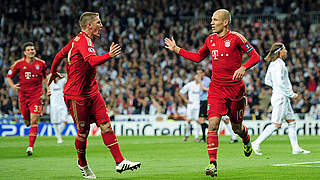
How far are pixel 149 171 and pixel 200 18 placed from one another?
26.2m

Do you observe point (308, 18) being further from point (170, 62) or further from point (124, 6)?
point (124, 6)

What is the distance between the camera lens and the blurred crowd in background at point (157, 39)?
93.0ft

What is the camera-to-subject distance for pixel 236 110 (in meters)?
9.84

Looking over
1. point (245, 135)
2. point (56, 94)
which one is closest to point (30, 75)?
point (56, 94)

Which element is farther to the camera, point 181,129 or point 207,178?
point 181,129

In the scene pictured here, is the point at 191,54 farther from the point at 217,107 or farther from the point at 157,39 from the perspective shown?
the point at 157,39

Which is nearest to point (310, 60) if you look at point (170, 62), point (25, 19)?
point (170, 62)

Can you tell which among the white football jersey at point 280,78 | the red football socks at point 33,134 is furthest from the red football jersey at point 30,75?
the white football jersey at point 280,78

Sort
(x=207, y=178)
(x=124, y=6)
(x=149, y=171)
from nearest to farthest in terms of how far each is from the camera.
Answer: (x=207, y=178), (x=149, y=171), (x=124, y=6)

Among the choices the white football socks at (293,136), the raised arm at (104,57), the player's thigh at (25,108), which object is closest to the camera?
the raised arm at (104,57)

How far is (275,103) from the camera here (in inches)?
552

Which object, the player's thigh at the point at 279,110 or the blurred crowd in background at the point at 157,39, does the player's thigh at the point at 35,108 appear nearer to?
the player's thigh at the point at 279,110

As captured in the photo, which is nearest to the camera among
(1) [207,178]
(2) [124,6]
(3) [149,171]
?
(1) [207,178]

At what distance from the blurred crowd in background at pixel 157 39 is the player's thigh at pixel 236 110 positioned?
16781 millimetres
